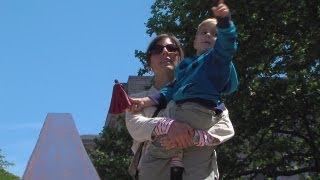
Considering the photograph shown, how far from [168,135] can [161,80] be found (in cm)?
60

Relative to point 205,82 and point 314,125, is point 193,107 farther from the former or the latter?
point 314,125

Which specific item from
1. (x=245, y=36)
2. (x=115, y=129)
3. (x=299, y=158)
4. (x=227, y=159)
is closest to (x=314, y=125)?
(x=299, y=158)

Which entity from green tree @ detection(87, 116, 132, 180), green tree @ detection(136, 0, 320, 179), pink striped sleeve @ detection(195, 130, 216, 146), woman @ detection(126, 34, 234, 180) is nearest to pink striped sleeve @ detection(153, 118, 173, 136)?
woman @ detection(126, 34, 234, 180)

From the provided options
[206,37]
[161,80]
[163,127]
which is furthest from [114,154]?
[163,127]

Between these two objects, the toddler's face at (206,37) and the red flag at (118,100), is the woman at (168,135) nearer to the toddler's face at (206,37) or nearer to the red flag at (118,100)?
the red flag at (118,100)

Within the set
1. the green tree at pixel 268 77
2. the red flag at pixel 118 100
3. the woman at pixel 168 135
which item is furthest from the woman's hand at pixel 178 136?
the green tree at pixel 268 77

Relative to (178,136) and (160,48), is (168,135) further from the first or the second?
(160,48)

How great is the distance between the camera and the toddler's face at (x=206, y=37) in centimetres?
359

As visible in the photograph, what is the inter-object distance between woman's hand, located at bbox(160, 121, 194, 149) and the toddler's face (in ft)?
1.57

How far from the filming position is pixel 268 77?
1839cm

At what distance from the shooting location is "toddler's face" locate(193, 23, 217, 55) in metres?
3.59

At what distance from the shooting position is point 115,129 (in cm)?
2012

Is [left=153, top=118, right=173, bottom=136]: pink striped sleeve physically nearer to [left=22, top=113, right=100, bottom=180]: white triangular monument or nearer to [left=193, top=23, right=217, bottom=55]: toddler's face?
[left=193, top=23, right=217, bottom=55]: toddler's face

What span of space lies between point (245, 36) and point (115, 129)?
520 cm
